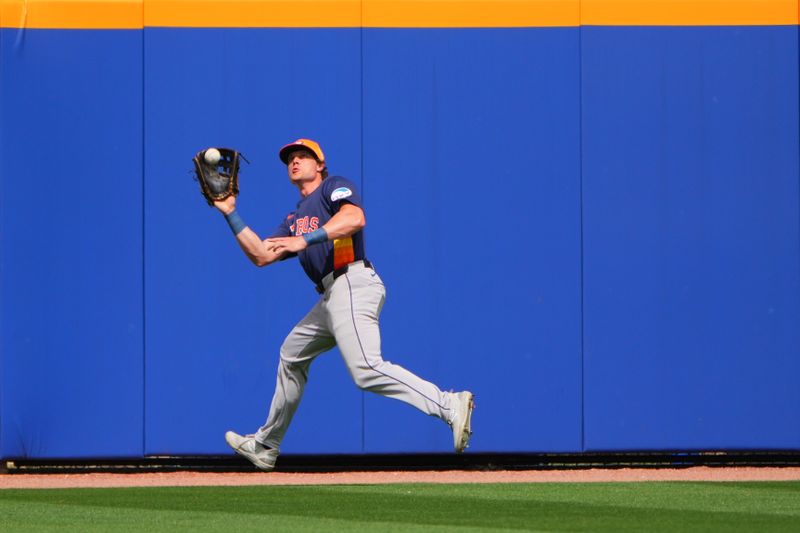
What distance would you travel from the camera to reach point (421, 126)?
33.3ft

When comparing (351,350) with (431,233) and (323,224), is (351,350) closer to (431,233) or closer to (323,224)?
(323,224)

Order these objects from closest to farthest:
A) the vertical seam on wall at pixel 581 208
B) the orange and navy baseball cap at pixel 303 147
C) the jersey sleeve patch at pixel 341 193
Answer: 1. the jersey sleeve patch at pixel 341 193
2. the orange and navy baseball cap at pixel 303 147
3. the vertical seam on wall at pixel 581 208

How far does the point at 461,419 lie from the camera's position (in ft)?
23.7

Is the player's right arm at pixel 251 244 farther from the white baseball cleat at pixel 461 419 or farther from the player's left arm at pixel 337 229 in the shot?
the white baseball cleat at pixel 461 419

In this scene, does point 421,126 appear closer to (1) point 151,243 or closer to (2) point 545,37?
(2) point 545,37

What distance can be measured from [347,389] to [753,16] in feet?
13.1

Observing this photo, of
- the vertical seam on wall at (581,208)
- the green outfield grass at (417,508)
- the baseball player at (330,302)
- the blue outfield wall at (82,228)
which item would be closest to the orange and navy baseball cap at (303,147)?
the baseball player at (330,302)

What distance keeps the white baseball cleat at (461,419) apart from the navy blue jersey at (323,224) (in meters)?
1.03

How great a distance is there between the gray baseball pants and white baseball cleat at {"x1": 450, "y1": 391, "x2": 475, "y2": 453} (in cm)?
4

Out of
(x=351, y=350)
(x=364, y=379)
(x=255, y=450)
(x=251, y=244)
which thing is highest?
(x=251, y=244)

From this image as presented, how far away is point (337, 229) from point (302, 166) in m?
0.74

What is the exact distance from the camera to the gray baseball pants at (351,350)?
734 centimetres

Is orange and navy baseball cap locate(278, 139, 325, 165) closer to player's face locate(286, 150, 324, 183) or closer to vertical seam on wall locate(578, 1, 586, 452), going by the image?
player's face locate(286, 150, 324, 183)

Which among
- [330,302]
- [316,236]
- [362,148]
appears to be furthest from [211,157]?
[362,148]
